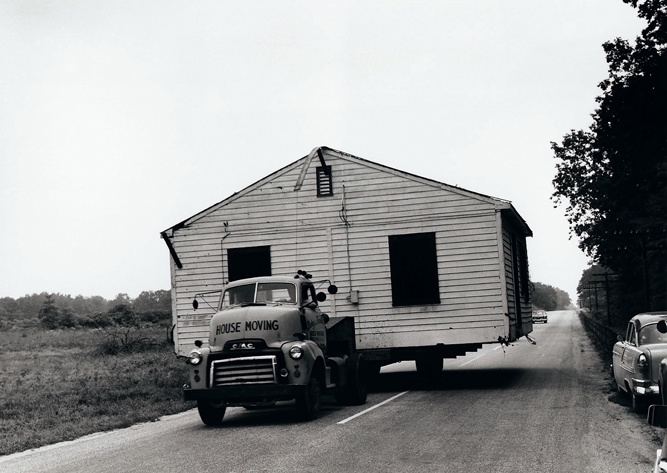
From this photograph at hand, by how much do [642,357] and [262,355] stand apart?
578cm

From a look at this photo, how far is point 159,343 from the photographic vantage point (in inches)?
1593

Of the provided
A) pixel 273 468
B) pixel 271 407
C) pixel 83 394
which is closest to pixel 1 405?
pixel 83 394

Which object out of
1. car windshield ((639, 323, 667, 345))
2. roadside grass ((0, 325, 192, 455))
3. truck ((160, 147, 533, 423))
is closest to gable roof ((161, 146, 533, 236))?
truck ((160, 147, 533, 423))

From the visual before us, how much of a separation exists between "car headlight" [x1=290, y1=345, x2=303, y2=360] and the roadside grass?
3417 millimetres

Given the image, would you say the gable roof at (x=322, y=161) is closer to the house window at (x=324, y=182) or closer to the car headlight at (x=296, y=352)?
the house window at (x=324, y=182)

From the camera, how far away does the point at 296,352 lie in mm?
12633

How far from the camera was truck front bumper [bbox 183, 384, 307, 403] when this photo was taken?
12414mm

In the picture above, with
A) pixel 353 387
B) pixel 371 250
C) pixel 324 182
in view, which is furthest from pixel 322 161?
pixel 353 387

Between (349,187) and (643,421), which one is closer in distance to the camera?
(643,421)

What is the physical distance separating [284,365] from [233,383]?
0.86 meters

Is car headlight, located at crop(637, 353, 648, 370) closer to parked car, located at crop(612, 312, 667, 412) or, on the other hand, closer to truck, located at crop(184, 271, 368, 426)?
parked car, located at crop(612, 312, 667, 412)

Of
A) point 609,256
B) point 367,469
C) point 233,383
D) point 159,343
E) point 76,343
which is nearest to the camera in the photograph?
point 367,469

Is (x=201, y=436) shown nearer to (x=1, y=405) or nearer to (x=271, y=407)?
(x=271, y=407)

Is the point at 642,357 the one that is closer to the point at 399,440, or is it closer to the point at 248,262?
the point at 399,440
